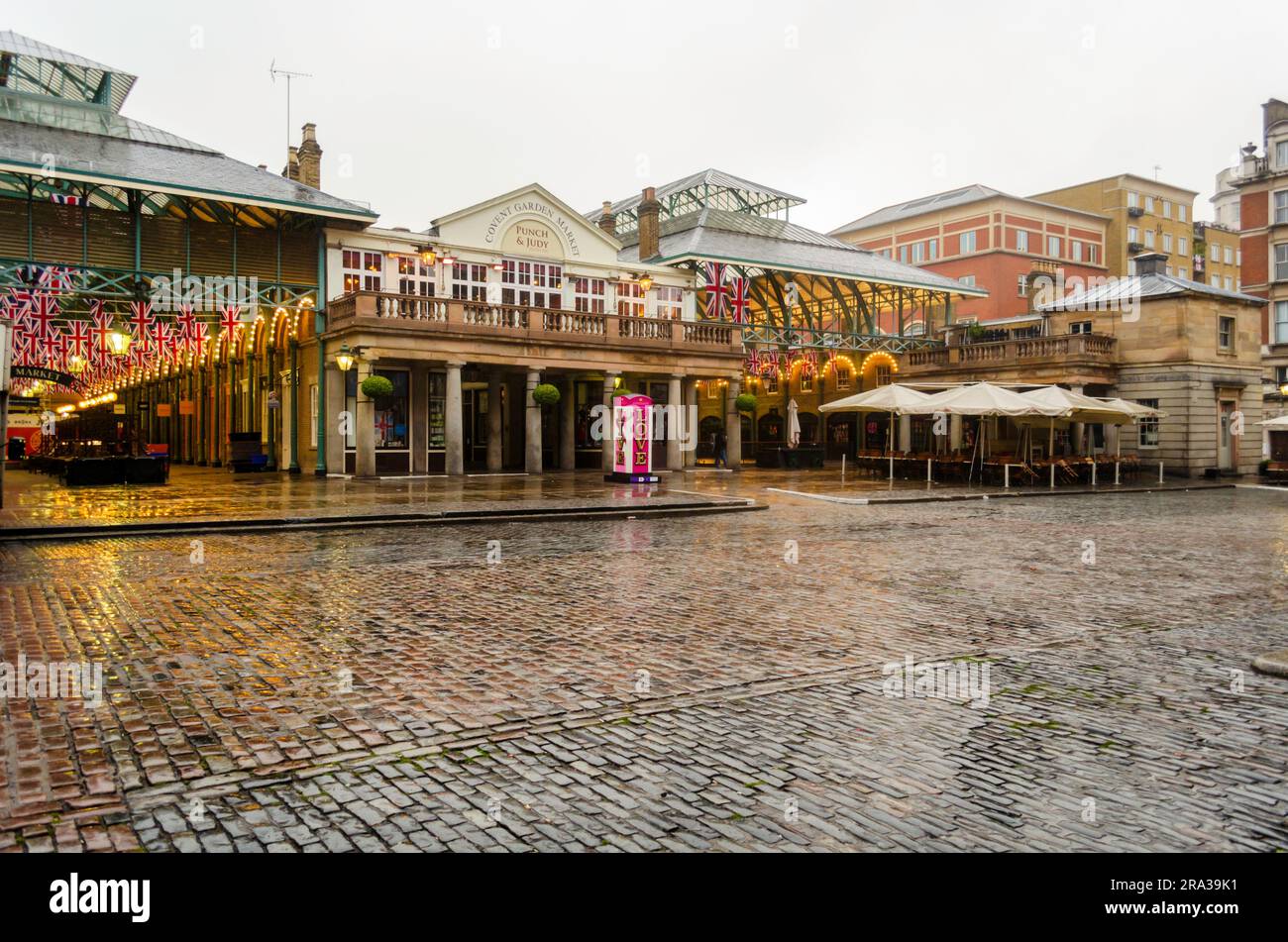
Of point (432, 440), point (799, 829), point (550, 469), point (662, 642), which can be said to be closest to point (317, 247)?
point (432, 440)

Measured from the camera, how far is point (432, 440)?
32281 millimetres

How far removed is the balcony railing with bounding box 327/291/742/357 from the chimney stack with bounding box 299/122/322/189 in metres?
7.16

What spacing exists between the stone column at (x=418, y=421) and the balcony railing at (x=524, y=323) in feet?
8.10

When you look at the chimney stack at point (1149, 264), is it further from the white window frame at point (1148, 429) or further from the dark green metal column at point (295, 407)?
the dark green metal column at point (295, 407)

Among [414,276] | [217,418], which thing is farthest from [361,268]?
[217,418]

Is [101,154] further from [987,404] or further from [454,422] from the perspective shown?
[987,404]

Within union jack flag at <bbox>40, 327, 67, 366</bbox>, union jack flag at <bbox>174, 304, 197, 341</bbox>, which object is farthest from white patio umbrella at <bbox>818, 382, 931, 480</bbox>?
union jack flag at <bbox>40, 327, 67, 366</bbox>

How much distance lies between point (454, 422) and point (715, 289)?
1284cm

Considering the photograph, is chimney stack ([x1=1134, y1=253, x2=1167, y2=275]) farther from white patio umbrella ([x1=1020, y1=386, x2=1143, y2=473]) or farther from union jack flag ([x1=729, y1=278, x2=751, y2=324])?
union jack flag ([x1=729, y1=278, x2=751, y2=324])

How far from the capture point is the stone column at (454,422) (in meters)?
30.0

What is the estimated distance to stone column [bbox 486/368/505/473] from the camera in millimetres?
31703

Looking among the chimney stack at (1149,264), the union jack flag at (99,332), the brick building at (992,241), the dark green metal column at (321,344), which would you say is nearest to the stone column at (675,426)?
the dark green metal column at (321,344)

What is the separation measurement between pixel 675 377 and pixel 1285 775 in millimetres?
31502

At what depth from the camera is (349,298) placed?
94.7 ft
